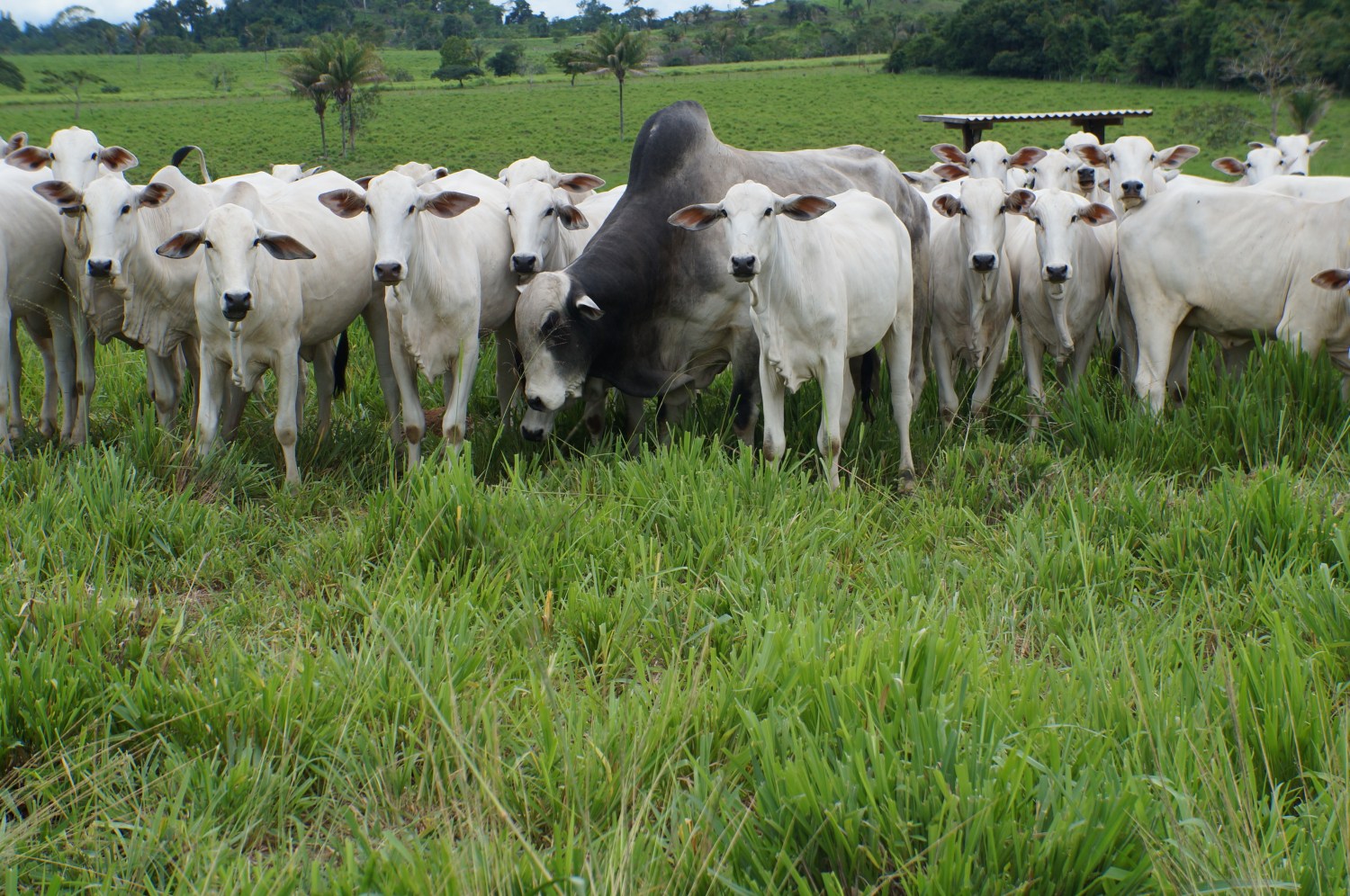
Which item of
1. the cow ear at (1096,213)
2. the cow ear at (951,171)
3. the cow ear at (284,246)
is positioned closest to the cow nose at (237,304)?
the cow ear at (284,246)

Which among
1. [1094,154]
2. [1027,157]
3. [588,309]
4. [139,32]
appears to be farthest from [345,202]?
[139,32]

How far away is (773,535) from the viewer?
167 inches

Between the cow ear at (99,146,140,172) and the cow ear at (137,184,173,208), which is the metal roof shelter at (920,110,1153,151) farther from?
the cow ear at (137,184,173,208)

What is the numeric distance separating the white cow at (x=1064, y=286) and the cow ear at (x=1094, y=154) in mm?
916

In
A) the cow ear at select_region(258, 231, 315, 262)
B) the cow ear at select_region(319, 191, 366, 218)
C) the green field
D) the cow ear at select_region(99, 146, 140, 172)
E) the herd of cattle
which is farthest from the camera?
the cow ear at select_region(99, 146, 140, 172)

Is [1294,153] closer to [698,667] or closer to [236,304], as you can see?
[236,304]

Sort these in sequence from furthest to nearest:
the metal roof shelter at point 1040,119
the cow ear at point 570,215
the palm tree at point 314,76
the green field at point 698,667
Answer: the palm tree at point 314,76 < the metal roof shelter at point 1040,119 < the cow ear at point 570,215 < the green field at point 698,667

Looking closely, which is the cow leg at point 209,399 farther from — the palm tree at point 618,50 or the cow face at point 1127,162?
the palm tree at point 618,50

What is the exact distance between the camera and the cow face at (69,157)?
255 inches

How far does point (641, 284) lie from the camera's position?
6.10m

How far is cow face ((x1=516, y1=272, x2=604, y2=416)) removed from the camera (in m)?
5.79

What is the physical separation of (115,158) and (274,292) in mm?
2026

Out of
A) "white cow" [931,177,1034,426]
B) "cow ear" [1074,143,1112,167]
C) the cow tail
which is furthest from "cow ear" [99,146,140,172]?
"cow ear" [1074,143,1112,167]

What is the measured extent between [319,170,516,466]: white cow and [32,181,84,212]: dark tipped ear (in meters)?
1.32
